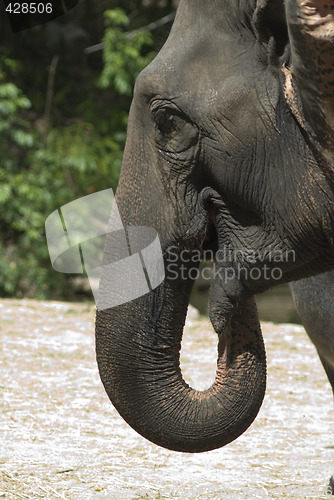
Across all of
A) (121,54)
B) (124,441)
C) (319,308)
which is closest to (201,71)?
(319,308)

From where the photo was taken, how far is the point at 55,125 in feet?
35.2

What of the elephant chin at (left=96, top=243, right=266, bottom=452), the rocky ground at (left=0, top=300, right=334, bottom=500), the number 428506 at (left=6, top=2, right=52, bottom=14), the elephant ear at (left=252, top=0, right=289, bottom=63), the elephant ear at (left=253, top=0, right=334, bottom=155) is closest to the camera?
the elephant ear at (left=253, top=0, right=334, bottom=155)

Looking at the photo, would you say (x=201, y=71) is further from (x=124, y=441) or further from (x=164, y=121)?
(x=124, y=441)

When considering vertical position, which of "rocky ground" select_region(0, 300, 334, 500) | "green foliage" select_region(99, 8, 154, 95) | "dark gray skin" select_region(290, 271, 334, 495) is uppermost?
"green foliage" select_region(99, 8, 154, 95)

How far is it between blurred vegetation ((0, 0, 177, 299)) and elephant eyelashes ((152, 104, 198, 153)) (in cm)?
686

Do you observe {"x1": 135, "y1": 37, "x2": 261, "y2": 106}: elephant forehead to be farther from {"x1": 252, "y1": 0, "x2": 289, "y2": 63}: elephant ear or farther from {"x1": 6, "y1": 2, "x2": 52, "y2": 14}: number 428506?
{"x1": 6, "y1": 2, "x2": 52, "y2": 14}: number 428506

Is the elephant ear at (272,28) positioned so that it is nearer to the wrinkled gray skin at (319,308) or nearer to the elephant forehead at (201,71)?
the elephant forehead at (201,71)

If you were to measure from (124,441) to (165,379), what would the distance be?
163cm

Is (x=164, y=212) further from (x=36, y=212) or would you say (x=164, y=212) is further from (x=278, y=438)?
(x=36, y=212)

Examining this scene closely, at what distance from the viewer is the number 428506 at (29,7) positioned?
7965 millimetres

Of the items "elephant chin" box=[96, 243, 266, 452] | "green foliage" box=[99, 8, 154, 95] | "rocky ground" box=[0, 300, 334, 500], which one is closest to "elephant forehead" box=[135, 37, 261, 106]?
"elephant chin" box=[96, 243, 266, 452]

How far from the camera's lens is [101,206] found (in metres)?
9.28

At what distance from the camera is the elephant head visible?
2055 millimetres

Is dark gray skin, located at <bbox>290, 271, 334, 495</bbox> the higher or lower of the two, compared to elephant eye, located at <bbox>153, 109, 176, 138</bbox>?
lower
